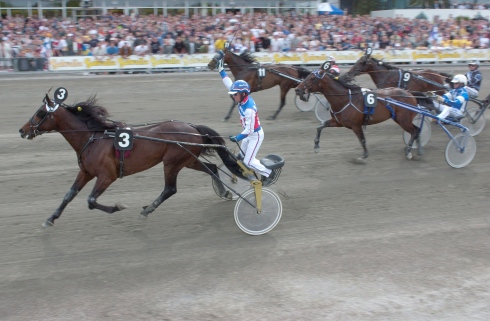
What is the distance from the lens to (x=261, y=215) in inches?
231

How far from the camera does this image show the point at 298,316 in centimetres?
426

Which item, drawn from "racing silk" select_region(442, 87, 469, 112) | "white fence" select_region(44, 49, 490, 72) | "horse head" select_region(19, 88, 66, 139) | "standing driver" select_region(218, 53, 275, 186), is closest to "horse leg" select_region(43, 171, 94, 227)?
"horse head" select_region(19, 88, 66, 139)

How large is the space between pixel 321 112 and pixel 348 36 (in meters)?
11.2

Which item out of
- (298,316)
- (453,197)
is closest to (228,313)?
(298,316)

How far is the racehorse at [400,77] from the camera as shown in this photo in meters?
11.4

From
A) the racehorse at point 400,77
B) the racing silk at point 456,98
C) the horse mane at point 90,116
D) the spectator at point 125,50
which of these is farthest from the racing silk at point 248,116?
the spectator at point 125,50

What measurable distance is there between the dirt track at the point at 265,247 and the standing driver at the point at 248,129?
2.37 ft

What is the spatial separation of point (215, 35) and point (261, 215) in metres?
14.6

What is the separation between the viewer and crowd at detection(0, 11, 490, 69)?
58.2ft

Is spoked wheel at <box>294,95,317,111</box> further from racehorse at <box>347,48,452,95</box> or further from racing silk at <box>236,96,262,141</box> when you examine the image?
racing silk at <box>236,96,262,141</box>

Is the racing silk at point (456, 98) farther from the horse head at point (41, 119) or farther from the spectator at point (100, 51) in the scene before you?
the spectator at point (100, 51)

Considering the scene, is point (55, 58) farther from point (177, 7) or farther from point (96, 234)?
point (96, 234)

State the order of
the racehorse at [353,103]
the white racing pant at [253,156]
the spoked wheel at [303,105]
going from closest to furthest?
the white racing pant at [253,156] → the racehorse at [353,103] → the spoked wheel at [303,105]

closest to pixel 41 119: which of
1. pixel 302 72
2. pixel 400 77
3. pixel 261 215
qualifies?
pixel 261 215
